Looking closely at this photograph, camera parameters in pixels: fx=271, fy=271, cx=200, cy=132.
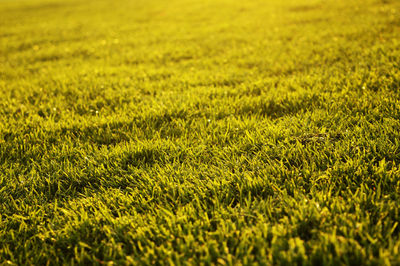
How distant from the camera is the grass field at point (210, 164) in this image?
5.34 ft

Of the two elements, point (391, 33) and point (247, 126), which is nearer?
point (247, 126)

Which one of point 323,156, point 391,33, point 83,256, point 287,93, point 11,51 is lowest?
point 83,256

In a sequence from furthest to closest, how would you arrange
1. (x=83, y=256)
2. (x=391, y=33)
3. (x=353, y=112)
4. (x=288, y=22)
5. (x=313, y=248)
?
1. (x=288, y=22)
2. (x=391, y=33)
3. (x=353, y=112)
4. (x=83, y=256)
5. (x=313, y=248)

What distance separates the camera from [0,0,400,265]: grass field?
5.34 feet

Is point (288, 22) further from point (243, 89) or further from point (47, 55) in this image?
point (47, 55)

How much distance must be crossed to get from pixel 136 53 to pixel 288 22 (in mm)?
5868

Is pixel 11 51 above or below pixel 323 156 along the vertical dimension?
above

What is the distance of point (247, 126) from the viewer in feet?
9.84

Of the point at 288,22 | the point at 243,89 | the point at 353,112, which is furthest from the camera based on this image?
the point at 288,22

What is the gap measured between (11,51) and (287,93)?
30.8 feet

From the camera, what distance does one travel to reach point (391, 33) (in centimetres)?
619

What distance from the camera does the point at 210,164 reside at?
2438mm

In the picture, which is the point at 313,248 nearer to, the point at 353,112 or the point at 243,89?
the point at 353,112

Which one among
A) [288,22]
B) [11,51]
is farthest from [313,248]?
[11,51]
